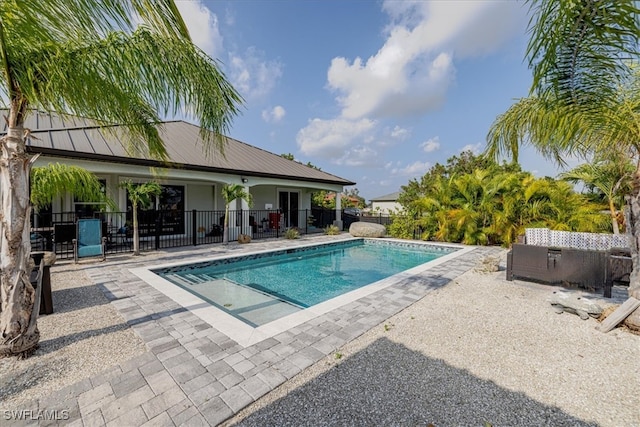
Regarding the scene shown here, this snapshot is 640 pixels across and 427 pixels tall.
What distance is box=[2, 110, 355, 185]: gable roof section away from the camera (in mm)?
7102

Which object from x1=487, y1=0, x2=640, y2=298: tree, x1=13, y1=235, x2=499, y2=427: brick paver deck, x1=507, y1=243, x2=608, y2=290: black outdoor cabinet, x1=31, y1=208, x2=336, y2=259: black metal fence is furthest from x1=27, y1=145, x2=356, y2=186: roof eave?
x1=507, y1=243, x2=608, y2=290: black outdoor cabinet

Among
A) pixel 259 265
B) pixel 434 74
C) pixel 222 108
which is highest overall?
pixel 434 74

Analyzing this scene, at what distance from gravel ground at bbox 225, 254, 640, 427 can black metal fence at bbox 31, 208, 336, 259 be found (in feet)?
31.6

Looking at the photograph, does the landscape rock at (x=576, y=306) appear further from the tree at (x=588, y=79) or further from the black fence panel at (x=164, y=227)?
the black fence panel at (x=164, y=227)

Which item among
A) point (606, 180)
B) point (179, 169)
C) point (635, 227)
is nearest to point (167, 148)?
point (179, 169)

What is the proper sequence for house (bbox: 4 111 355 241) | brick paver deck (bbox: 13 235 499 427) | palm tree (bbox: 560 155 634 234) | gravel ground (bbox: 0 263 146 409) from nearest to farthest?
brick paver deck (bbox: 13 235 499 427) < gravel ground (bbox: 0 263 146 409) < house (bbox: 4 111 355 241) < palm tree (bbox: 560 155 634 234)

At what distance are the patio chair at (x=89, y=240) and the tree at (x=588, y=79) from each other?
10.9 m

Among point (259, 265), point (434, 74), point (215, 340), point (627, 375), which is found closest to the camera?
point (627, 375)

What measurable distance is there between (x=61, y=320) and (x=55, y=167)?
233 inches

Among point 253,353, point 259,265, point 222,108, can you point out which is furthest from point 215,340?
point 259,265

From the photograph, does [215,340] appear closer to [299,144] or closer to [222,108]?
[222,108]

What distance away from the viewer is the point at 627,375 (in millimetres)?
3035

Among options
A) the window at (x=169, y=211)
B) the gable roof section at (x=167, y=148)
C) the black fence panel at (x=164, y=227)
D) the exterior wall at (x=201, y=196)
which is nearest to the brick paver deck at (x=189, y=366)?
the gable roof section at (x=167, y=148)

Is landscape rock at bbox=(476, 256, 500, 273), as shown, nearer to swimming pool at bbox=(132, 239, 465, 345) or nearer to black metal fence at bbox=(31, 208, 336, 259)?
swimming pool at bbox=(132, 239, 465, 345)
